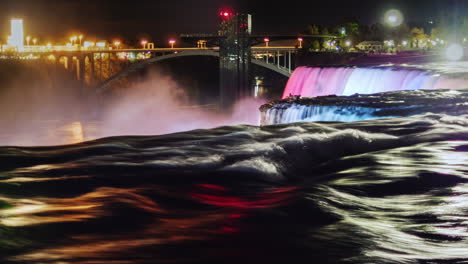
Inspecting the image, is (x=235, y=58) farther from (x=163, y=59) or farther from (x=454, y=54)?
(x=454, y=54)

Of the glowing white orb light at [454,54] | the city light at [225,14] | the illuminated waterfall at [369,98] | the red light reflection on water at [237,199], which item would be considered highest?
the city light at [225,14]

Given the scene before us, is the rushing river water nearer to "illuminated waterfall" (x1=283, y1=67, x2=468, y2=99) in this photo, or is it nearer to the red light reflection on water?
the red light reflection on water

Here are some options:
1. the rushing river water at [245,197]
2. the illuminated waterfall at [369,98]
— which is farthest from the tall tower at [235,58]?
the rushing river water at [245,197]

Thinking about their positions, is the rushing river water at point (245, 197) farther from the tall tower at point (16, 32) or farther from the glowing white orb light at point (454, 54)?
the tall tower at point (16, 32)

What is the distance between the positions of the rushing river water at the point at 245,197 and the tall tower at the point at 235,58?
131 ft

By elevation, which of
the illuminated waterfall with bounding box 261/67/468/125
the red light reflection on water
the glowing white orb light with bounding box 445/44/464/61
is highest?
the glowing white orb light with bounding box 445/44/464/61

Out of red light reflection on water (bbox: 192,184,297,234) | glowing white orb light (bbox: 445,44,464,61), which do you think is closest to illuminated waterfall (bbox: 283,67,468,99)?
red light reflection on water (bbox: 192,184,297,234)

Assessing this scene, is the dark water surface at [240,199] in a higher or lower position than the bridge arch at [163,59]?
lower

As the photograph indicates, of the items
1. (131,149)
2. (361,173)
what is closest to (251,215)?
(361,173)

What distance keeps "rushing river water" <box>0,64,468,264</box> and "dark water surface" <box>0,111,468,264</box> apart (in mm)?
22

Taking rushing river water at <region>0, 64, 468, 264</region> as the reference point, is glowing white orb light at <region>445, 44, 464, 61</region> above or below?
above

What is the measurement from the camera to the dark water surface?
6656 millimetres

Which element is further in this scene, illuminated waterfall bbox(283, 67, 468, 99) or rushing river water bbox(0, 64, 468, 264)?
illuminated waterfall bbox(283, 67, 468, 99)

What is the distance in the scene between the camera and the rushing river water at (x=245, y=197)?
666cm
